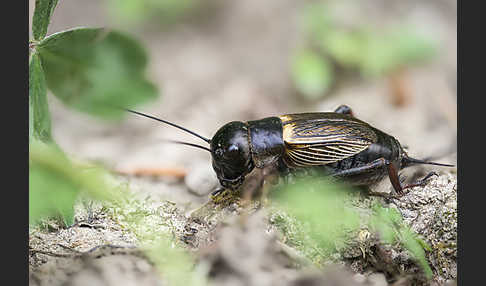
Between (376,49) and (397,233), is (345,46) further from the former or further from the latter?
(397,233)

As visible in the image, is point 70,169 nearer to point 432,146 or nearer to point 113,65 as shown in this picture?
point 113,65

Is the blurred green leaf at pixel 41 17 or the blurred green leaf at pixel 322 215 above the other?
the blurred green leaf at pixel 41 17

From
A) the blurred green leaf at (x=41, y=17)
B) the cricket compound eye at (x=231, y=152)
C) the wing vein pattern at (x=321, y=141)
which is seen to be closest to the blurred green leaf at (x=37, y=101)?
the blurred green leaf at (x=41, y=17)

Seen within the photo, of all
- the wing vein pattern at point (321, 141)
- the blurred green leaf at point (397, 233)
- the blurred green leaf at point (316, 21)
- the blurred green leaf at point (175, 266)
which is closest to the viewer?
the blurred green leaf at point (175, 266)

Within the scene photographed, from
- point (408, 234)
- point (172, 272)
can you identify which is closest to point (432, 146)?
point (408, 234)

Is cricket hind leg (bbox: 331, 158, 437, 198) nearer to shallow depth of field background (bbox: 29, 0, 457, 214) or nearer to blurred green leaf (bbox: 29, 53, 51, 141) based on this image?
shallow depth of field background (bbox: 29, 0, 457, 214)

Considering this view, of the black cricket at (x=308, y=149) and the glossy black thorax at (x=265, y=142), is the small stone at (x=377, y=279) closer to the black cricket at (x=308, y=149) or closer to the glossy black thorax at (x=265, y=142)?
the black cricket at (x=308, y=149)
